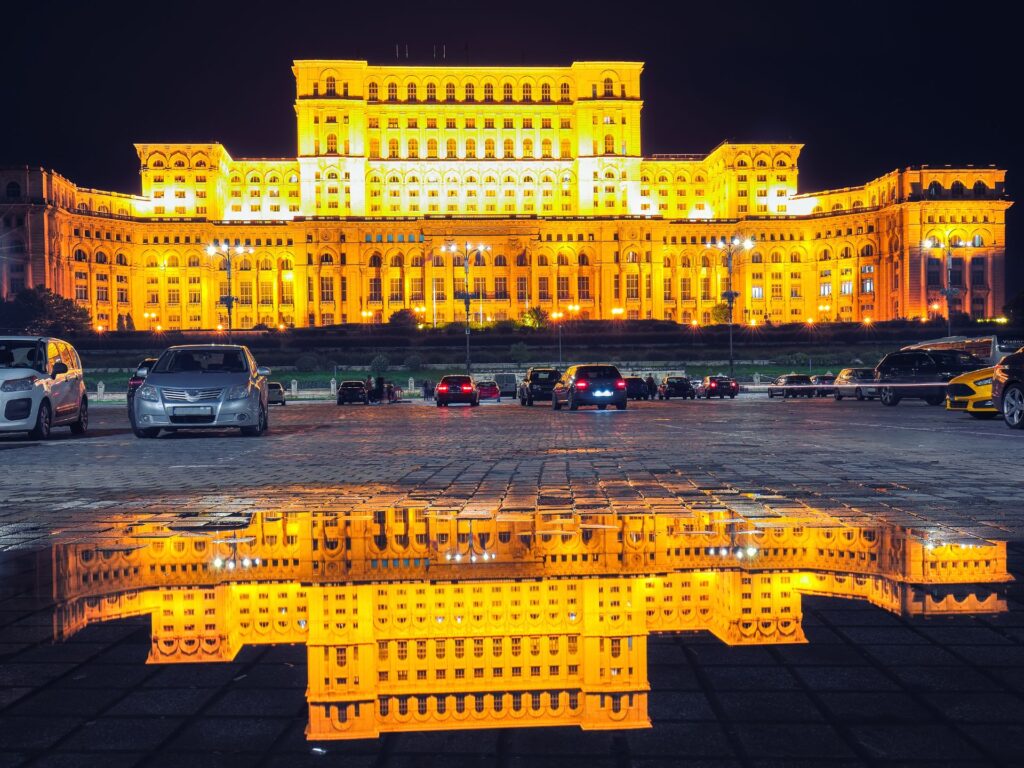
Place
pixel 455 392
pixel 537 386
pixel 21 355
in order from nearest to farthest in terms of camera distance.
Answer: pixel 21 355 < pixel 537 386 < pixel 455 392

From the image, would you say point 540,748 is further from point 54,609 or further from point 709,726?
point 54,609

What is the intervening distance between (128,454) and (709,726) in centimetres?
1363

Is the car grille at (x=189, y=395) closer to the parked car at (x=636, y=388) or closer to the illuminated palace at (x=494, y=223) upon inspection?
the parked car at (x=636, y=388)

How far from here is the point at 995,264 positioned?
127312 mm

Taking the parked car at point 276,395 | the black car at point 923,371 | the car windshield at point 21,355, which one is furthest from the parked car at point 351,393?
the car windshield at point 21,355

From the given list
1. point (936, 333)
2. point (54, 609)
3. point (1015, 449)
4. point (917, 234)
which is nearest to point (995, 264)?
point (917, 234)

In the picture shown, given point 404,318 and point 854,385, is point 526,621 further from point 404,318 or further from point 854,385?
point 404,318

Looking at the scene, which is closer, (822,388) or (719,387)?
(822,388)

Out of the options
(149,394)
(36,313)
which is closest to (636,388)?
(149,394)

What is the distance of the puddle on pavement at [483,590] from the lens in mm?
3521

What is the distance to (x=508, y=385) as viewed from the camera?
59.8 metres

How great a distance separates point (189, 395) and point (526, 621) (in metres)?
15.8

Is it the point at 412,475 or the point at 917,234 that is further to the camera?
the point at 917,234

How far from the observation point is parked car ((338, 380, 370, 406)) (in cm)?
4550
